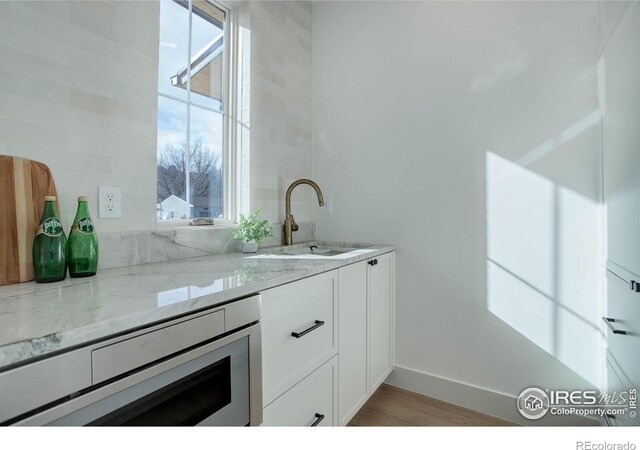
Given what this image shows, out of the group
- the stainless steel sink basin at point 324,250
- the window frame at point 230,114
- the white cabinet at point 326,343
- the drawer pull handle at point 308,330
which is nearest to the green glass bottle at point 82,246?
the white cabinet at point 326,343

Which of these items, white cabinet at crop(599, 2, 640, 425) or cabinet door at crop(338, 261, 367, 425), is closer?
white cabinet at crop(599, 2, 640, 425)

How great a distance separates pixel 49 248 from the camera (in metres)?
1.01

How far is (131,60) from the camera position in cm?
139

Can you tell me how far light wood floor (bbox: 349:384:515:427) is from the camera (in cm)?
177

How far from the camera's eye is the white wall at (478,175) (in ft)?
5.40

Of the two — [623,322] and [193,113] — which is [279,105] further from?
[623,322]

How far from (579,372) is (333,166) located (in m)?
1.84

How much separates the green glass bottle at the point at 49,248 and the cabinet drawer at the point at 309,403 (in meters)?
0.80

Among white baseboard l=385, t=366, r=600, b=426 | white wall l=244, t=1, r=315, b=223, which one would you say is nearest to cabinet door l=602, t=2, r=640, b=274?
white baseboard l=385, t=366, r=600, b=426

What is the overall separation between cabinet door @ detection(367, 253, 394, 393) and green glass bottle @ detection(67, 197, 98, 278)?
126cm

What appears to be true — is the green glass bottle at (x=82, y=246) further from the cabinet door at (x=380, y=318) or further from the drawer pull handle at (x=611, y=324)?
the drawer pull handle at (x=611, y=324)

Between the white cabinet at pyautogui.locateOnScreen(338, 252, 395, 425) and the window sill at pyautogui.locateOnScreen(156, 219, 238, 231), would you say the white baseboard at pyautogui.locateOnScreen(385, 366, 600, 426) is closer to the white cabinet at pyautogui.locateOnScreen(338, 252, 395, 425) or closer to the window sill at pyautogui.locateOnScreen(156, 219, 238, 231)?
the white cabinet at pyautogui.locateOnScreen(338, 252, 395, 425)

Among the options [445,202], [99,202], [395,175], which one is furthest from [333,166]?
[99,202]
